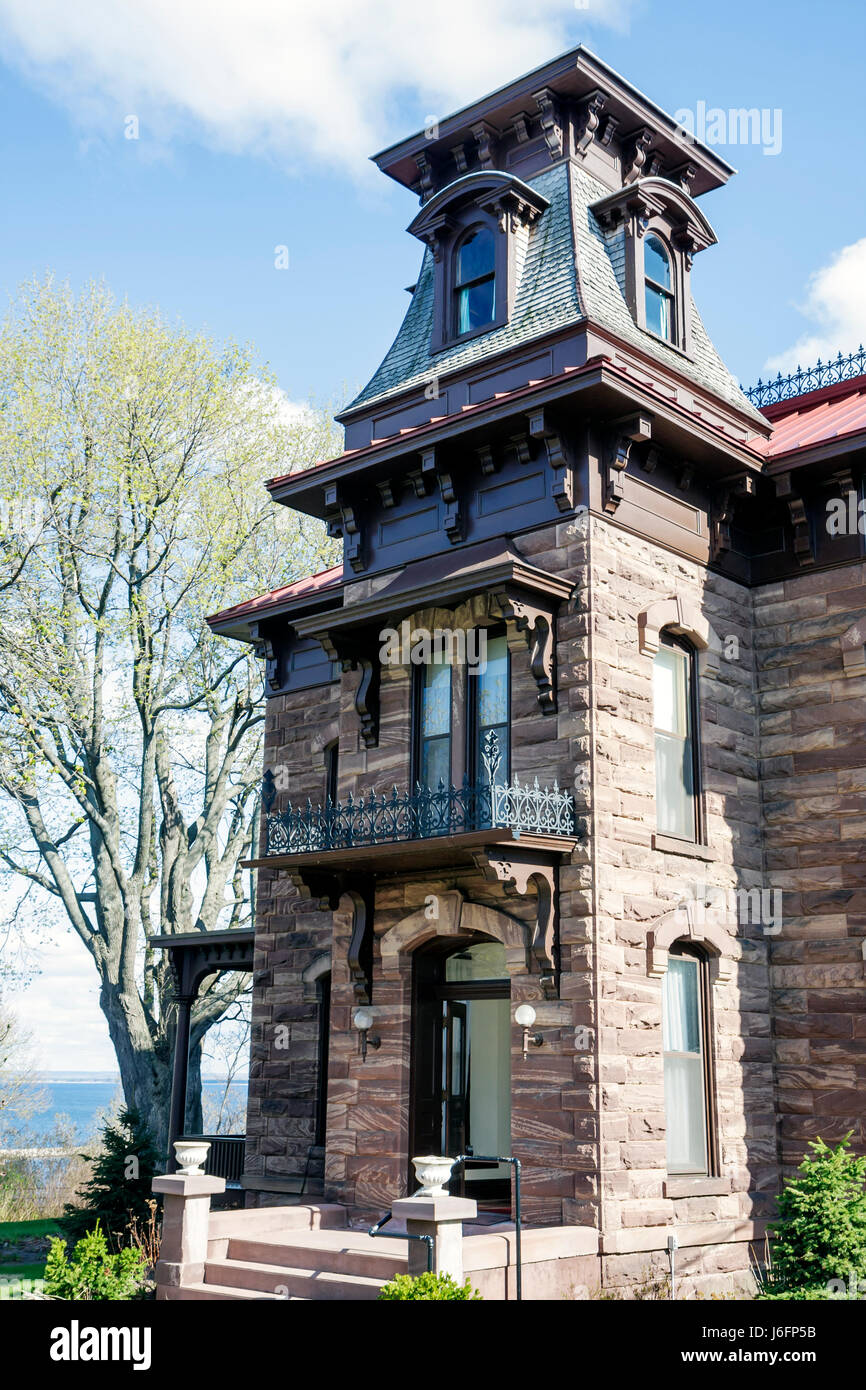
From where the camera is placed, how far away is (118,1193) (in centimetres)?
1781

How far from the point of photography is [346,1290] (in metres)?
10.8

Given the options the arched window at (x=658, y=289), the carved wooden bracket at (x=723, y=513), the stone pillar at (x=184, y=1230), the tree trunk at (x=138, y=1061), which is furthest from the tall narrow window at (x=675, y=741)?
the tree trunk at (x=138, y=1061)

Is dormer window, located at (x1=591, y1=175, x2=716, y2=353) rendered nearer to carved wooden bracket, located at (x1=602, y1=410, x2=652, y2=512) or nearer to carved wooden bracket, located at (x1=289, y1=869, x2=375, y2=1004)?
carved wooden bracket, located at (x1=602, y1=410, x2=652, y2=512)

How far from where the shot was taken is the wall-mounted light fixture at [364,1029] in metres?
13.8

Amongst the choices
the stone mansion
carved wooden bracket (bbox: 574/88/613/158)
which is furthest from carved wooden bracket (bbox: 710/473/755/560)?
carved wooden bracket (bbox: 574/88/613/158)

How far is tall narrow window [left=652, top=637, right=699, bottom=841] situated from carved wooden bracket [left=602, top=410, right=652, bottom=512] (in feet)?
5.80

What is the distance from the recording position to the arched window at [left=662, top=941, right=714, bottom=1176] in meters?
13.0

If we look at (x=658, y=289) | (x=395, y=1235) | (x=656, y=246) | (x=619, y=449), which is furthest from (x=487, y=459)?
(x=395, y=1235)

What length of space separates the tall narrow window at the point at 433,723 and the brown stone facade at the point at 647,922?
0.75 feet

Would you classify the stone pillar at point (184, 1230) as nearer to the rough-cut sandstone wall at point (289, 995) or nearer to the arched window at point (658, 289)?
the rough-cut sandstone wall at point (289, 995)

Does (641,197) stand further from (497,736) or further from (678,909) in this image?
(678,909)
